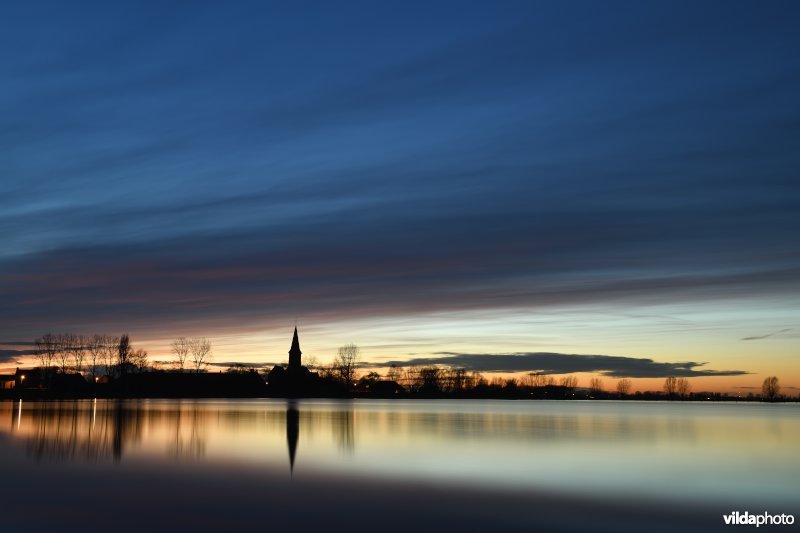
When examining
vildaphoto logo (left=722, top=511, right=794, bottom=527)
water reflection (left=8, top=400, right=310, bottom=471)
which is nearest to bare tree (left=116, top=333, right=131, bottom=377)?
water reflection (left=8, top=400, right=310, bottom=471)

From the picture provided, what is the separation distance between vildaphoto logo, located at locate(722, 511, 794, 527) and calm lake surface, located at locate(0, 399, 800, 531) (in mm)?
438

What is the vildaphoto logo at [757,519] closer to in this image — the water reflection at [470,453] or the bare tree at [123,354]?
the water reflection at [470,453]

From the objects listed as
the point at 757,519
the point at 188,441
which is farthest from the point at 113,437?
the point at 757,519

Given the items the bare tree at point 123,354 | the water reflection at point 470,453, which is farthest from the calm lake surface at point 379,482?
the bare tree at point 123,354

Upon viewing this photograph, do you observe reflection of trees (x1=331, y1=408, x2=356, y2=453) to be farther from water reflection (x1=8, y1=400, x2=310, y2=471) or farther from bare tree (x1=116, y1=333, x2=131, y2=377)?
bare tree (x1=116, y1=333, x2=131, y2=377)

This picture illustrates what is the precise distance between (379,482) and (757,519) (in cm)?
1340

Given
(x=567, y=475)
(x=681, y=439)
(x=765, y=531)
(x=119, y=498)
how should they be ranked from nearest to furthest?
1. (x=765, y=531)
2. (x=119, y=498)
3. (x=567, y=475)
4. (x=681, y=439)

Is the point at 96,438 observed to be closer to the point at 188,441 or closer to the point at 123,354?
the point at 188,441

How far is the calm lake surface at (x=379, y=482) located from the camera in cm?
2047

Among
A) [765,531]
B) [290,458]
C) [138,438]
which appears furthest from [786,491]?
[138,438]

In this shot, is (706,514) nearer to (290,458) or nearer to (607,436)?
(290,458)

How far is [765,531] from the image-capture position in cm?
1919

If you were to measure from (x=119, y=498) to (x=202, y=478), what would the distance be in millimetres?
5389

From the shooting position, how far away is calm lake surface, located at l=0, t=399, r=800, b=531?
67.2ft
